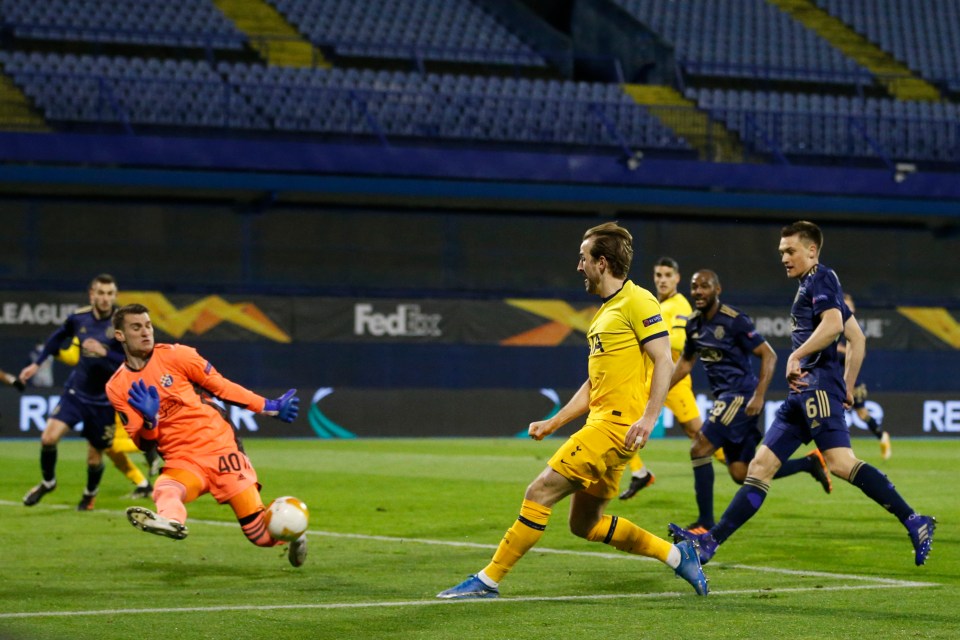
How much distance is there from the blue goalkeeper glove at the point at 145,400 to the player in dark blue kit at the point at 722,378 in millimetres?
4304

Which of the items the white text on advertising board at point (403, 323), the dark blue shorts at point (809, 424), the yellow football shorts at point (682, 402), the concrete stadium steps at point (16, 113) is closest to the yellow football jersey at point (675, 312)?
the yellow football shorts at point (682, 402)

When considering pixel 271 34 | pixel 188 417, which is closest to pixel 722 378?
pixel 188 417

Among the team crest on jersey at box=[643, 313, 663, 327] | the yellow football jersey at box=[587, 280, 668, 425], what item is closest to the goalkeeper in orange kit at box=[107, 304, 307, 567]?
the yellow football jersey at box=[587, 280, 668, 425]

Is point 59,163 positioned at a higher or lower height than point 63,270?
higher

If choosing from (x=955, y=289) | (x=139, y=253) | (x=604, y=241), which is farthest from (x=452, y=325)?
(x=604, y=241)

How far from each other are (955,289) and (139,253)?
18309mm

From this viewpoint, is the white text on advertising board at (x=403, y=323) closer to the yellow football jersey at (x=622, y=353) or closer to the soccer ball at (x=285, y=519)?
the soccer ball at (x=285, y=519)

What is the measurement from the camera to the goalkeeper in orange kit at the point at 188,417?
833 cm

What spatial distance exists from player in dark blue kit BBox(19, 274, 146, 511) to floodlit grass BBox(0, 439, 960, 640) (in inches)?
12.8

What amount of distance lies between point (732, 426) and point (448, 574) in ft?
10.0

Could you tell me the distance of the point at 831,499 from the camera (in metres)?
14.4

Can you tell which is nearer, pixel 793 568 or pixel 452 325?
pixel 793 568

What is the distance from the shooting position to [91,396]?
13.5 m

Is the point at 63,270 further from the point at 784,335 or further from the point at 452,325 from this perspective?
the point at 784,335
